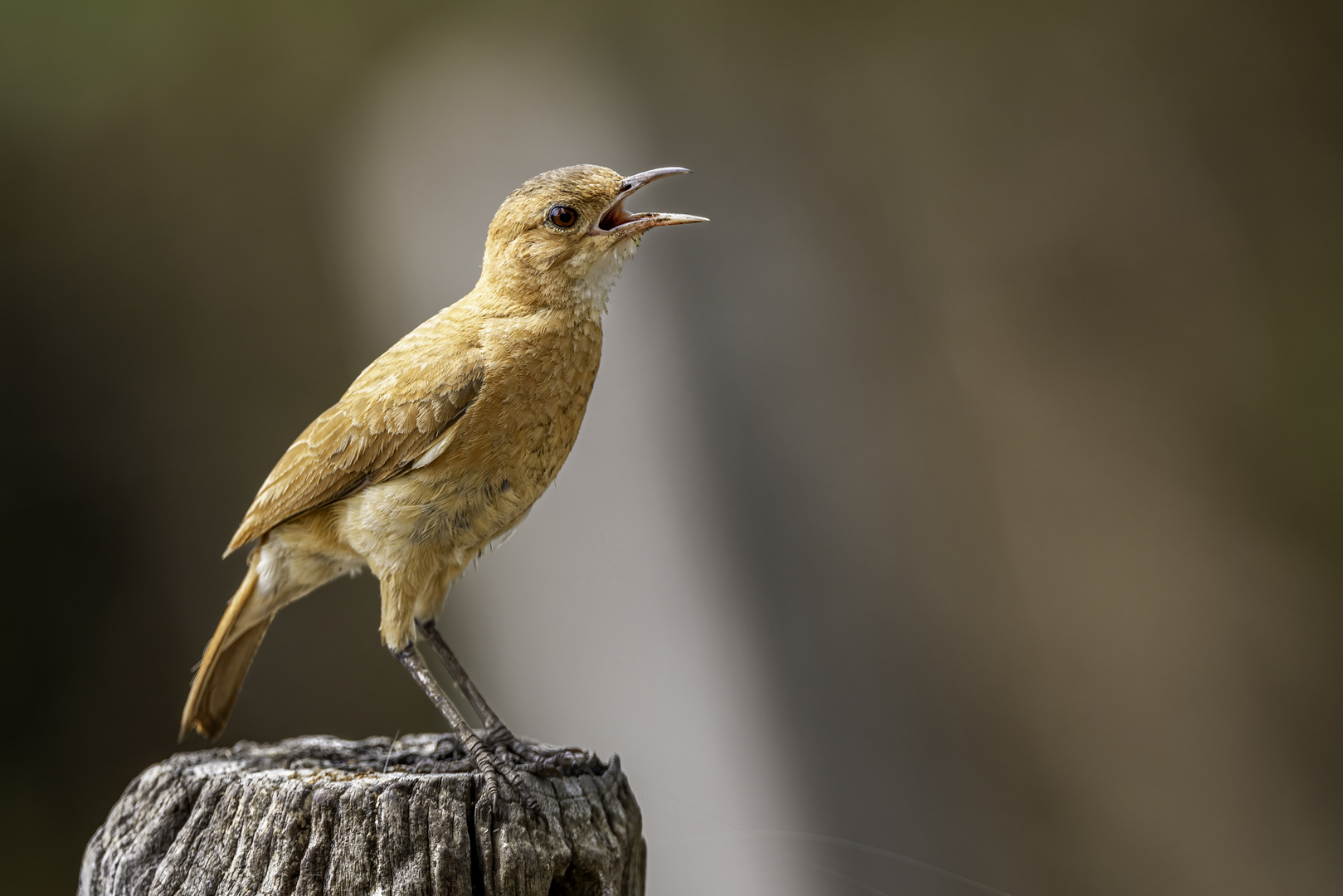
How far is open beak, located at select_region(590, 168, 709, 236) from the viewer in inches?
90.7

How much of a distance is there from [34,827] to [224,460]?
69.2 inches

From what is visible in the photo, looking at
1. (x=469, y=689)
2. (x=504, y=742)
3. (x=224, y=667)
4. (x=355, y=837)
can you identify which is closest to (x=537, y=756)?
(x=504, y=742)

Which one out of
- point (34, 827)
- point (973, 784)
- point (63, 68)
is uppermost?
point (63, 68)

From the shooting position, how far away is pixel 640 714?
150 inches

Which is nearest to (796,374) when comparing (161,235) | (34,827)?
(161,235)

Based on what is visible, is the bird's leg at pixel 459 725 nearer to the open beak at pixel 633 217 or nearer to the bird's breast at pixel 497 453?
the bird's breast at pixel 497 453

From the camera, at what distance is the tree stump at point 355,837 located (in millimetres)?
1830

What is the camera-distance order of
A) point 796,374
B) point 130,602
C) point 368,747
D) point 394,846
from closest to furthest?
point 394,846, point 368,747, point 796,374, point 130,602

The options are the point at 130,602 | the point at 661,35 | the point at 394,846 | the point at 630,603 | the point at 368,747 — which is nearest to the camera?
the point at 394,846

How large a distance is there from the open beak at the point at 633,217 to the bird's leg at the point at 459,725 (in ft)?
3.63

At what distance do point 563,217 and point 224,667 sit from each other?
146 cm

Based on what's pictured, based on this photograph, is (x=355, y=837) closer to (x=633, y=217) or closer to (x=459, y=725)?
(x=459, y=725)

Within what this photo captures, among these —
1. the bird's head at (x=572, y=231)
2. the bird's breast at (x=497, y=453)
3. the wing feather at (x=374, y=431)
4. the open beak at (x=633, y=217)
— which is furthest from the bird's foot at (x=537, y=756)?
the open beak at (x=633, y=217)

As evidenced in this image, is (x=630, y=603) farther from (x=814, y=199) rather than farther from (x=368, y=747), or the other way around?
(x=814, y=199)
